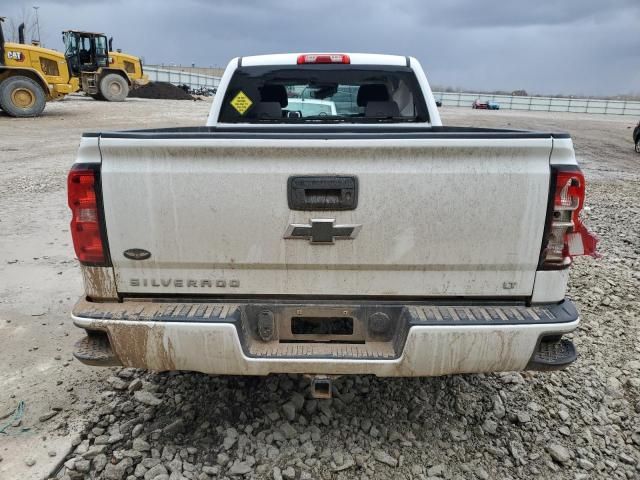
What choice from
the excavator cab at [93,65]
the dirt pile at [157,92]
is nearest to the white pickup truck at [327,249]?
the excavator cab at [93,65]

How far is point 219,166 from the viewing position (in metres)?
2.23

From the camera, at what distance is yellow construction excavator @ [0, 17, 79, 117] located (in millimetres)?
18172

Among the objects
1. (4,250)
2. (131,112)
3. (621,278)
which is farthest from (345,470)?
(131,112)

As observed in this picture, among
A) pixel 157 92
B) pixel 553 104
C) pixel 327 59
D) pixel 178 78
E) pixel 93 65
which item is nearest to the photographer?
pixel 327 59

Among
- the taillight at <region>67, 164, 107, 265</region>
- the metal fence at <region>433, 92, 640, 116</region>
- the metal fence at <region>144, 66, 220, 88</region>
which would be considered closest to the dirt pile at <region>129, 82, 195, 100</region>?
the metal fence at <region>144, 66, 220, 88</region>

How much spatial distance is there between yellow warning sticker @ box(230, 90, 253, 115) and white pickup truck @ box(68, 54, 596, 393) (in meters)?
2.36

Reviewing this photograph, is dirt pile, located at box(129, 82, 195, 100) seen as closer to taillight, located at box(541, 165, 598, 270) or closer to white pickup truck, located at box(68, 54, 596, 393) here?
white pickup truck, located at box(68, 54, 596, 393)

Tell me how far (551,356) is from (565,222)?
2.15 ft

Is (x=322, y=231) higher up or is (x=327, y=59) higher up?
(x=327, y=59)

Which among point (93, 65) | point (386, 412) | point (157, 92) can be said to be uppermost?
point (93, 65)

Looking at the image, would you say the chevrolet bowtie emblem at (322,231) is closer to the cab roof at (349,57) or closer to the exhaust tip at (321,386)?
the exhaust tip at (321,386)

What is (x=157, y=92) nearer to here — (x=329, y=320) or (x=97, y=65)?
(x=97, y=65)

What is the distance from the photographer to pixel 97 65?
24766 mm

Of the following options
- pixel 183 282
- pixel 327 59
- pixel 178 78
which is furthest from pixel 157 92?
pixel 183 282
